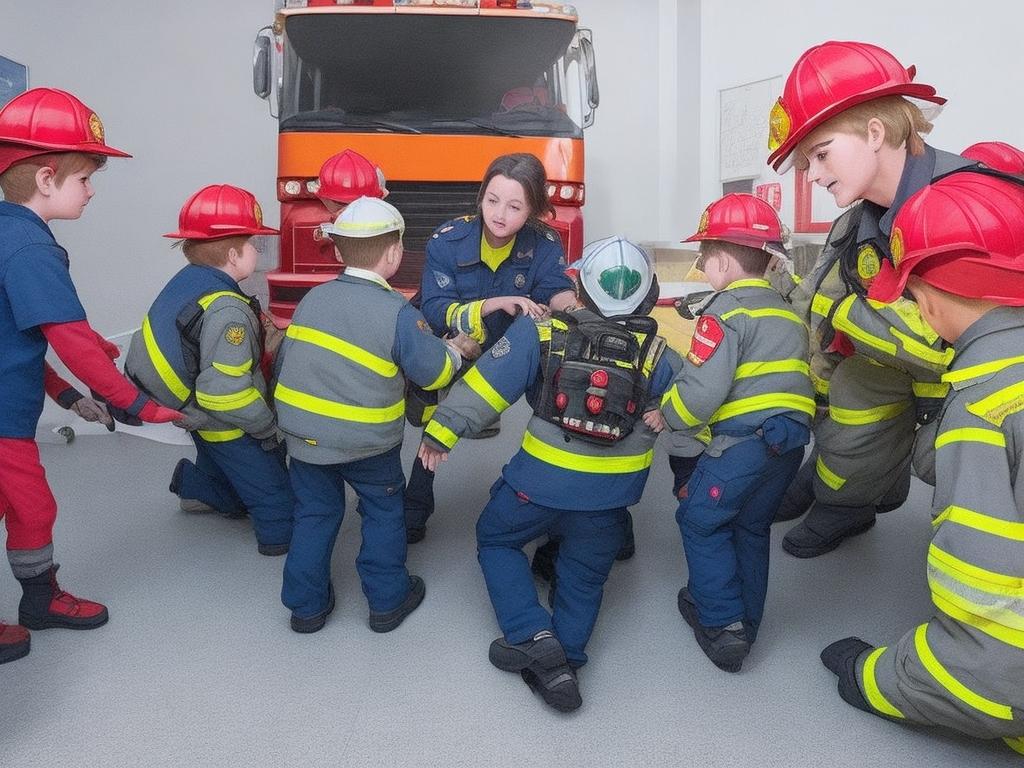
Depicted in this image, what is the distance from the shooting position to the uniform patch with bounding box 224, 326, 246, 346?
8.64 feet

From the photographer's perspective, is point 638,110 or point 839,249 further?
point 638,110

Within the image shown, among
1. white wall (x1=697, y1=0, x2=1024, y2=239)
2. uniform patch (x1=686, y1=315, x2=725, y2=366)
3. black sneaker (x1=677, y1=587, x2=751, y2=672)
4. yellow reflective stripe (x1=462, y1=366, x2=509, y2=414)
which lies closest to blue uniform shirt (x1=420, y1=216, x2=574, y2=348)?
yellow reflective stripe (x1=462, y1=366, x2=509, y2=414)

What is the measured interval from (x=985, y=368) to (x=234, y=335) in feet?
7.20

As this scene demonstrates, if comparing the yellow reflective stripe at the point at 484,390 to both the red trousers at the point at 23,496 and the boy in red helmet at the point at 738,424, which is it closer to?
the boy in red helmet at the point at 738,424

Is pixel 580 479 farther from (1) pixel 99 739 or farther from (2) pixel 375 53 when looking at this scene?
Answer: (2) pixel 375 53

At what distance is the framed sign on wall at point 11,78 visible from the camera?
5.02m

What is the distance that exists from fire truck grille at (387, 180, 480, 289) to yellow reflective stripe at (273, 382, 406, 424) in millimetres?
1965

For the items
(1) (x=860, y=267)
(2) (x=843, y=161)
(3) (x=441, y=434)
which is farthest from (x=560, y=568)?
(2) (x=843, y=161)

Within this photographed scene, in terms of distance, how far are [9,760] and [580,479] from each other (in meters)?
1.53

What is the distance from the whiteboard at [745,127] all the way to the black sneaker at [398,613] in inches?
173

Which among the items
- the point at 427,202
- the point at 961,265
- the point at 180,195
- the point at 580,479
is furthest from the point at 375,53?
the point at 961,265

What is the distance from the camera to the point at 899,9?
4.35 m

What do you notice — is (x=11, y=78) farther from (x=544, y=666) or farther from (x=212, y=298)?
(x=544, y=666)

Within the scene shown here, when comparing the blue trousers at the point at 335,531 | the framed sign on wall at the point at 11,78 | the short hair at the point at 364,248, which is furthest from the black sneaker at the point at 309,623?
the framed sign on wall at the point at 11,78
